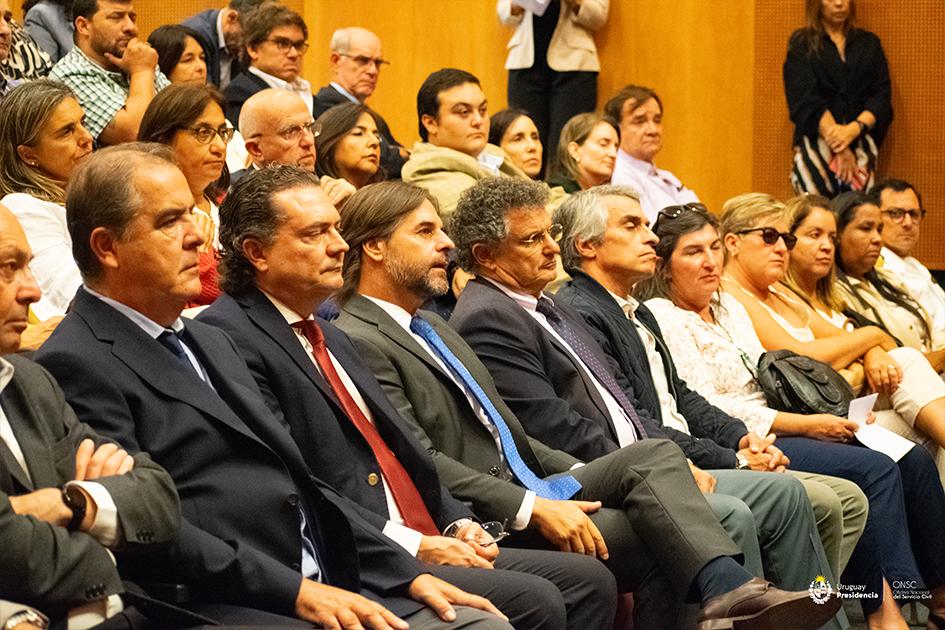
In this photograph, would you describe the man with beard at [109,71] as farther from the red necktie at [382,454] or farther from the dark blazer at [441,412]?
the red necktie at [382,454]

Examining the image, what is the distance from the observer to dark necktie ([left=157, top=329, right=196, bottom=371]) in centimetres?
253

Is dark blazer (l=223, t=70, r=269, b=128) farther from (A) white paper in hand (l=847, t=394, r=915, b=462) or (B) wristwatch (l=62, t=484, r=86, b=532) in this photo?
(B) wristwatch (l=62, t=484, r=86, b=532)

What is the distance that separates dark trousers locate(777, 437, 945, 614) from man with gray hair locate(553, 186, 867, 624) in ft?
0.52

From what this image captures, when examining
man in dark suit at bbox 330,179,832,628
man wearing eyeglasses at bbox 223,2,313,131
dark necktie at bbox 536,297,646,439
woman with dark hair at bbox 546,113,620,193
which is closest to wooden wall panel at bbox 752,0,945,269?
woman with dark hair at bbox 546,113,620,193

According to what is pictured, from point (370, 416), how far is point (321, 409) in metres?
0.22

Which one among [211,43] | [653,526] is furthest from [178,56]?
[653,526]

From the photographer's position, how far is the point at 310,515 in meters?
2.63

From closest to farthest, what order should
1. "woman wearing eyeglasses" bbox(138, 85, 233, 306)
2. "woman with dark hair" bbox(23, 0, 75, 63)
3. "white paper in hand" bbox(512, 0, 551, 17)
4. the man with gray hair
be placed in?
the man with gray hair → "woman wearing eyeglasses" bbox(138, 85, 233, 306) → "woman with dark hair" bbox(23, 0, 75, 63) → "white paper in hand" bbox(512, 0, 551, 17)

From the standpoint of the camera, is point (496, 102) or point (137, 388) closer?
point (137, 388)

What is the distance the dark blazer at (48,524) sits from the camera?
1.99m

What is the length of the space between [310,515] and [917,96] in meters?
6.11

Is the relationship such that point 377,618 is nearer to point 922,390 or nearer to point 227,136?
point 227,136

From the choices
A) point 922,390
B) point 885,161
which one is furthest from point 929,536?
point 885,161

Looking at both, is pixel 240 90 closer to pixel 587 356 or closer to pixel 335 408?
pixel 587 356
